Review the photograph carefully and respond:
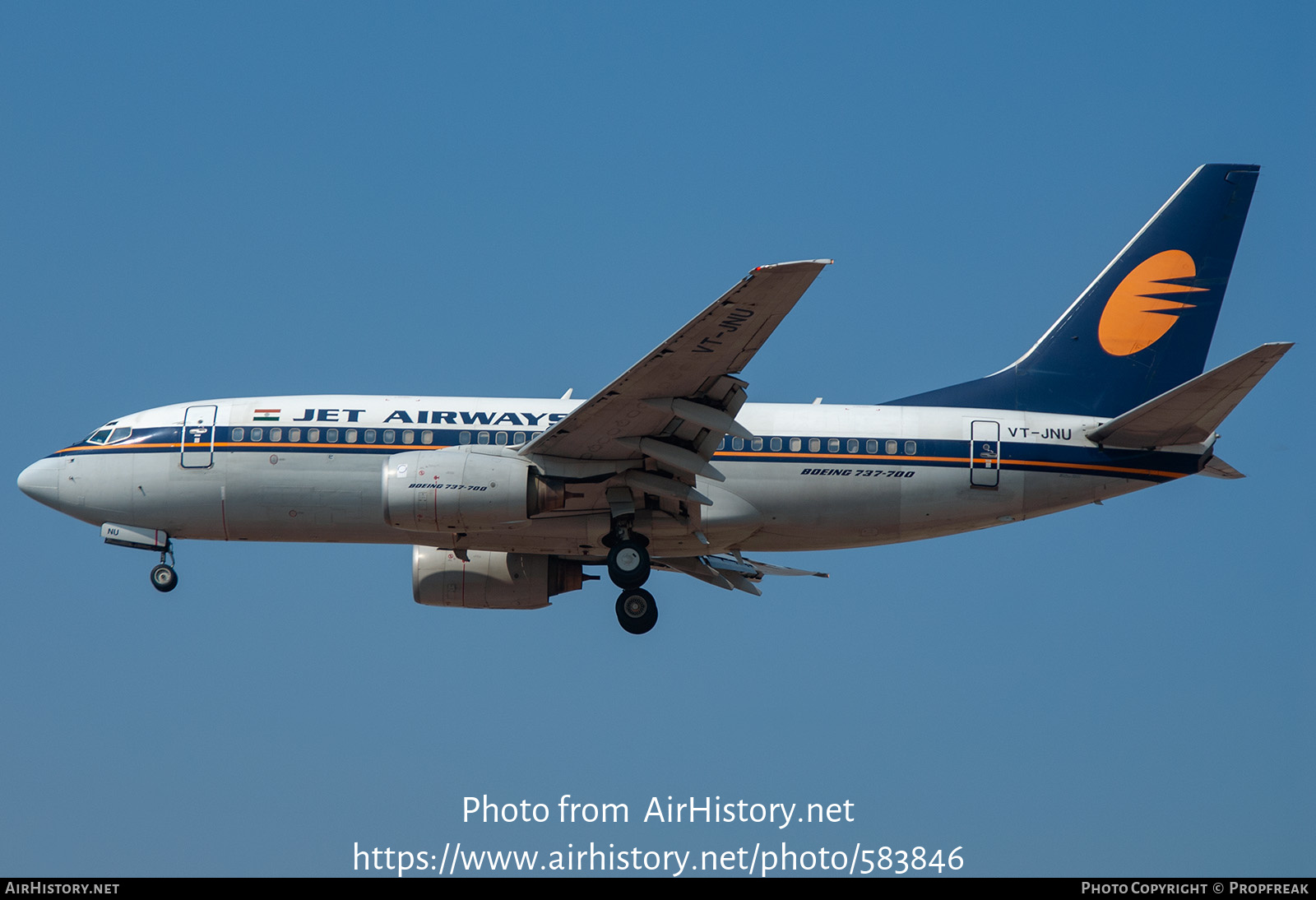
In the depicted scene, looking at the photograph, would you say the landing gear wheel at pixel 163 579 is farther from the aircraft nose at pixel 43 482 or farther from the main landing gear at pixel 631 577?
the main landing gear at pixel 631 577

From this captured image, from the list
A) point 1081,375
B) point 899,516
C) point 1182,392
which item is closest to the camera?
point 1182,392

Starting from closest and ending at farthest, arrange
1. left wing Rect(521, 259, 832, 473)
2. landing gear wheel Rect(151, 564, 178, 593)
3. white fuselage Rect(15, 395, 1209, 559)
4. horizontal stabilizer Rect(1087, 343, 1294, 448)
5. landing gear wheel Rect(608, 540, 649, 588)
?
left wing Rect(521, 259, 832, 473) < horizontal stabilizer Rect(1087, 343, 1294, 448) < landing gear wheel Rect(608, 540, 649, 588) < white fuselage Rect(15, 395, 1209, 559) < landing gear wheel Rect(151, 564, 178, 593)

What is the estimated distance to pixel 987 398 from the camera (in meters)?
29.2

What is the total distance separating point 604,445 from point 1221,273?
13901mm

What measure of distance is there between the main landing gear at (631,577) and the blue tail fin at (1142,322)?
608 cm

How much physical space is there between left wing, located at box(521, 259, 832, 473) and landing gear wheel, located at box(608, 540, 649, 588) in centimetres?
132

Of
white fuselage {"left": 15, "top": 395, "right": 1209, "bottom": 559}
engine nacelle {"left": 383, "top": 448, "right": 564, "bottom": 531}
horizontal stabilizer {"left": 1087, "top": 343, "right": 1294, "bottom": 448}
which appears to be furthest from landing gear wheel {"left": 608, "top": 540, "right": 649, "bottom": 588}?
horizontal stabilizer {"left": 1087, "top": 343, "right": 1294, "bottom": 448}

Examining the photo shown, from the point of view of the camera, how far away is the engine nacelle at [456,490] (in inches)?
1021

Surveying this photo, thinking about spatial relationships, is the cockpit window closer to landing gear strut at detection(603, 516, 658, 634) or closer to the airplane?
the airplane

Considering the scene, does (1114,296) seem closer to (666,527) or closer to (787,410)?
(787,410)

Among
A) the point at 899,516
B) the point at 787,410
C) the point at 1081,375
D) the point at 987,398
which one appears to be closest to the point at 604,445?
the point at 787,410

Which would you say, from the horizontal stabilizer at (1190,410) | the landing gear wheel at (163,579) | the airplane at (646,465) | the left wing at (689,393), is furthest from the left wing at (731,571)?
the landing gear wheel at (163,579)

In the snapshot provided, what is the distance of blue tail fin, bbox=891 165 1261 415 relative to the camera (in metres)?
29.4

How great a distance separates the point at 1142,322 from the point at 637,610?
484 inches
